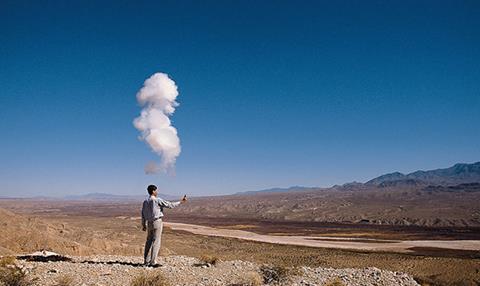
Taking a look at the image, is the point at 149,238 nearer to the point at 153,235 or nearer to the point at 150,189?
the point at 153,235

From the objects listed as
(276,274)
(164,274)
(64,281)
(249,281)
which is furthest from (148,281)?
(276,274)

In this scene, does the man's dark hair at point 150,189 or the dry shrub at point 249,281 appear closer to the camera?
the man's dark hair at point 150,189

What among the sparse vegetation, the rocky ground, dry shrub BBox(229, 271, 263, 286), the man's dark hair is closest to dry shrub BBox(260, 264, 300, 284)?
the rocky ground

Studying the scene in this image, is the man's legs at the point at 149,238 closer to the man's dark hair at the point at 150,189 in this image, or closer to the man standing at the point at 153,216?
the man standing at the point at 153,216

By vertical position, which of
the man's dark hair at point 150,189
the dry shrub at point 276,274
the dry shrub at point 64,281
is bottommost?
the dry shrub at point 276,274

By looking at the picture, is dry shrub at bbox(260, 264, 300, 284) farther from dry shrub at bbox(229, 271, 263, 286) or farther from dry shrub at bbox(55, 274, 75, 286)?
dry shrub at bbox(55, 274, 75, 286)

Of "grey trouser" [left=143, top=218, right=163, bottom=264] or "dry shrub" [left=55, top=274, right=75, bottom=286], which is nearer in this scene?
"dry shrub" [left=55, top=274, right=75, bottom=286]

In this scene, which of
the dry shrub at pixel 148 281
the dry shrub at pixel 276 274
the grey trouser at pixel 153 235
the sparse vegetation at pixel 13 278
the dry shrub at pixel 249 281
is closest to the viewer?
the sparse vegetation at pixel 13 278

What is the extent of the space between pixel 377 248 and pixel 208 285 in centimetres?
3721

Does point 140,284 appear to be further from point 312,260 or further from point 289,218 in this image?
point 289,218

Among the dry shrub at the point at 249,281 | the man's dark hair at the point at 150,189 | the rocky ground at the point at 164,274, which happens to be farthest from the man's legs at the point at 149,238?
the dry shrub at the point at 249,281

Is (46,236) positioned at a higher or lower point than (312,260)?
higher

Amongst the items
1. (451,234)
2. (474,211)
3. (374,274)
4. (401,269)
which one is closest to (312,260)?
(401,269)

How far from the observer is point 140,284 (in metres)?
9.16
